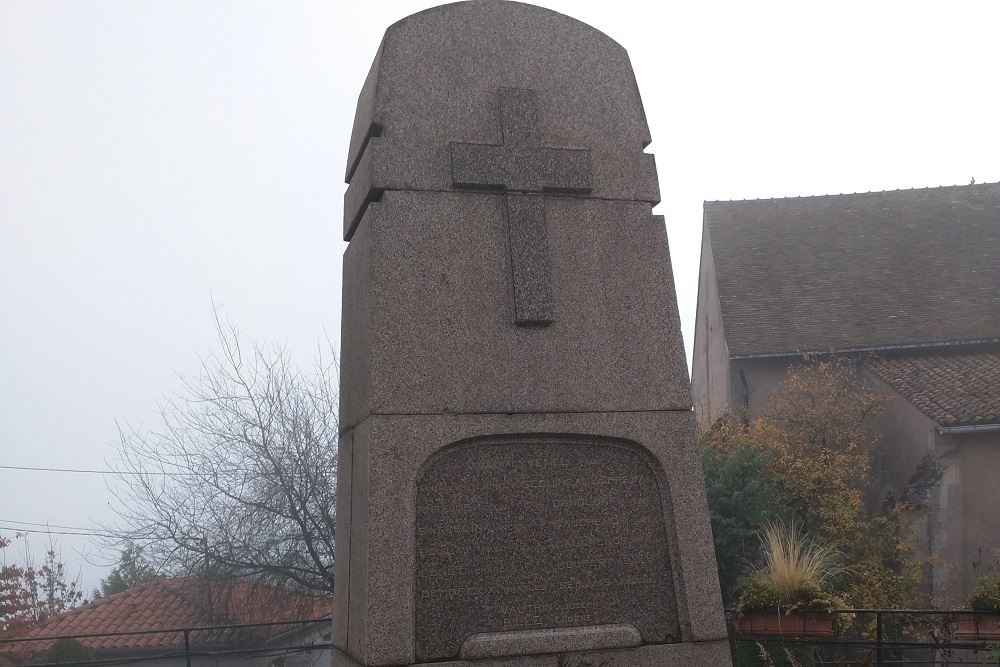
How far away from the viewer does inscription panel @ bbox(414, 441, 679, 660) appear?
Answer: 466 cm

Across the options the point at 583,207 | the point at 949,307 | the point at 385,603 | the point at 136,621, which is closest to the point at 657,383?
the point at 583,207

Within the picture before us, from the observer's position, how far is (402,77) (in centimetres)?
529

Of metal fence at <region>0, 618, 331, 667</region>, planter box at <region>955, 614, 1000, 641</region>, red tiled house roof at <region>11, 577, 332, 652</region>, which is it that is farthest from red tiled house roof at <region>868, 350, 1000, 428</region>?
planter box at <region>955, 614, 1000, 641</region>

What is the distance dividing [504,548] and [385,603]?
1.99 ft

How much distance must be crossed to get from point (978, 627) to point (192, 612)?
14255 mm

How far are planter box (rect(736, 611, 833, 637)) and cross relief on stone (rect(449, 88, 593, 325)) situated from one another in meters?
2.50

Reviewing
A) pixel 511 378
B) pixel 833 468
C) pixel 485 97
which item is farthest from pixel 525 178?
pixel 833 468

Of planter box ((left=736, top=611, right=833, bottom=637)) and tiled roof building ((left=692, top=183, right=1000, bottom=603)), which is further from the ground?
tiled roof building ((left=692, top=183, right=1000, bottom=603))

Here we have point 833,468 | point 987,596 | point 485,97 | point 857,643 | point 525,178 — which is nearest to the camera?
point 525,178

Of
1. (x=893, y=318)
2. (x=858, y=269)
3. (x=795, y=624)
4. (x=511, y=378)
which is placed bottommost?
(x=795, y=624)

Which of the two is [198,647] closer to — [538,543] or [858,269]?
[538,543]

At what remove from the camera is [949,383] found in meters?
21.2

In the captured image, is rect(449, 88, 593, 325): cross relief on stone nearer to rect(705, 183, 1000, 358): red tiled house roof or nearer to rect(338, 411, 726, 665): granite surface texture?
rect(338, 411, 726, 665): granite surface texture

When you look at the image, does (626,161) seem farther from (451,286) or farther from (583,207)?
(451,286)
